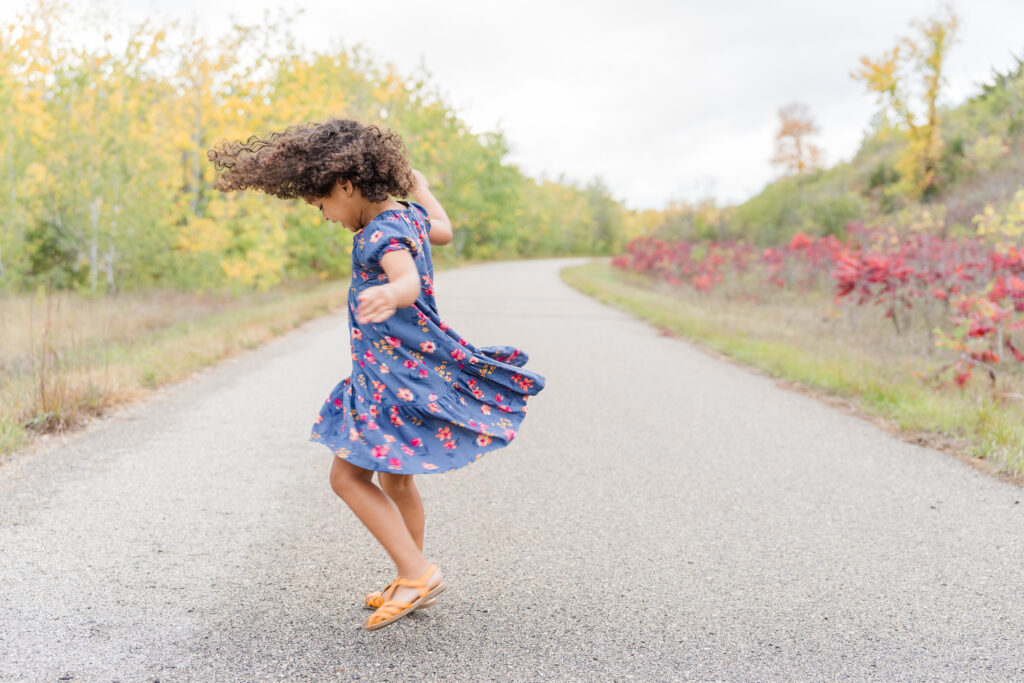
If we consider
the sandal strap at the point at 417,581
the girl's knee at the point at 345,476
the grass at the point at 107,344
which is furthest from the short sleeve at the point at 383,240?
the grass at the point at 107,344

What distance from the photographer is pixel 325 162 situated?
254 centimetres

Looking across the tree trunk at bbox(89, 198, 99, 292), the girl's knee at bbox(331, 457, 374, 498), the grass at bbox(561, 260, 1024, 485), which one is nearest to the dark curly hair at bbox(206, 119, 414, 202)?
the girl's knee at bbox(331, 457, 374, 498)

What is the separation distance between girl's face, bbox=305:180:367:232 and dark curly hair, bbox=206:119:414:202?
0.02 meters

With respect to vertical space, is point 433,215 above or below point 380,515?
above

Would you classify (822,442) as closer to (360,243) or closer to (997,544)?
(997,544)

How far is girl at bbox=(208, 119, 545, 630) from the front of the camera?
256cm

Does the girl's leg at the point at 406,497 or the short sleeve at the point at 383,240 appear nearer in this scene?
the short sleeve at the point at 383,240

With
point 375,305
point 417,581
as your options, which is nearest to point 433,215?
point 375,305

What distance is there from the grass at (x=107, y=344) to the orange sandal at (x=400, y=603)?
300 cm

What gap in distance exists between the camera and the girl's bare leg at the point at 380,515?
8.75ft

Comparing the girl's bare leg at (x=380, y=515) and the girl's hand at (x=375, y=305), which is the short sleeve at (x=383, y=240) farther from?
the girl's bare leg at (x=380, y=515)

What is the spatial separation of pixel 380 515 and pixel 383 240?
0.95 m

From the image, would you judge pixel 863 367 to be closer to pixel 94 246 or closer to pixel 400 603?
pixel 400 603

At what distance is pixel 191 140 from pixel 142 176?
7.13 ft
